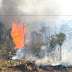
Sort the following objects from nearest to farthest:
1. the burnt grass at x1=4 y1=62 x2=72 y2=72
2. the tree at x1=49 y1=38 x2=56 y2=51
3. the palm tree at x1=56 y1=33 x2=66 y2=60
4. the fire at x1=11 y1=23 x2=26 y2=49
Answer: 1. the burnt grass at x1=4 y1=62 x2=72 y2=72
2. the tree at x1=49 y1=38 x2=56 y2=51
3. the palm tree at x1=56 y1=33 x2=66 y2=60
4. the fire at x1=11 y1=23 x2=26 y2=49

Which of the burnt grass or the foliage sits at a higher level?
the foliage

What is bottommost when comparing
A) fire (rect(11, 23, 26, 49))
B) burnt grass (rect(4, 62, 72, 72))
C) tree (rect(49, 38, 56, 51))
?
burnt grass (rect(4, 62, 72, 72))

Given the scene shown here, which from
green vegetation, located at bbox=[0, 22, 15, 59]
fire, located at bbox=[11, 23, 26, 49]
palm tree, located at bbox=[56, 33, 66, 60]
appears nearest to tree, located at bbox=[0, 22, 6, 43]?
green vegetation, located at bbox=[0, 22, 15, 59]

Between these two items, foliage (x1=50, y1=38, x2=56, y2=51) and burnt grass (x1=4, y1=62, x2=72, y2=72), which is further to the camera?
foliage (x1=50, y1=38, x2=56, y2=51)

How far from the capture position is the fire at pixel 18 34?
20422mm

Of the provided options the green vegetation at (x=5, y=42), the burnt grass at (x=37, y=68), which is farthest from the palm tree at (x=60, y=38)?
the green vegetation at (x=5, y=42)

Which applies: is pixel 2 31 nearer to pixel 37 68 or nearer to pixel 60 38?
pixel 37 68

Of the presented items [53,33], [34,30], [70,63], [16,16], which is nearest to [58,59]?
[70,63]

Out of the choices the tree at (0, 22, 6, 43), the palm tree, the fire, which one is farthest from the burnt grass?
the tree at (0, 22, 6, 43)

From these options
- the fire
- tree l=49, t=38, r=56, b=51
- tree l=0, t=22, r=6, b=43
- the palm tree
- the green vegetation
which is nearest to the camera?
the green vegetation

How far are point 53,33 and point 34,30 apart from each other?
15.0ft

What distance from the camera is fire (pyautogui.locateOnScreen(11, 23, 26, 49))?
67.0 feet

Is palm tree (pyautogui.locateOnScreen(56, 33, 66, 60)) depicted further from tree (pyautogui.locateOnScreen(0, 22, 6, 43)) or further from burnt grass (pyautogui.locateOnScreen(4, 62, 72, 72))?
tree (pyautogui.locateOnScreen(0, 22, 6, 43))

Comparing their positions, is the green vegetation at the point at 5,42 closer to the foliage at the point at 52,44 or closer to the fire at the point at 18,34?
the fire at the point at 18,34
